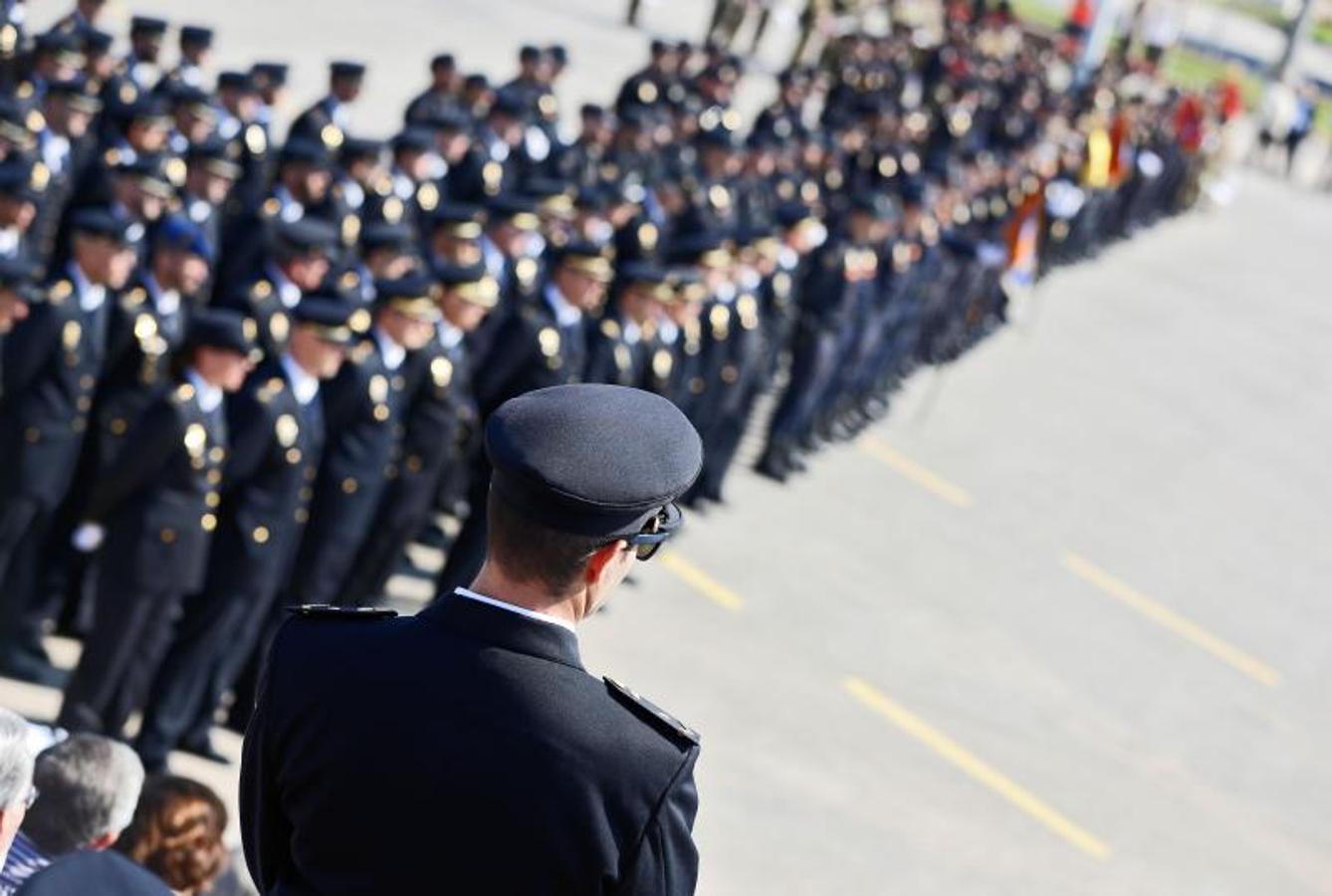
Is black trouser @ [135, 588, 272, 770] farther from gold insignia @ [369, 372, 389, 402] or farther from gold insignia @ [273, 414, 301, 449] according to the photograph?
gold insignia @ [369, 372, 389, 402]

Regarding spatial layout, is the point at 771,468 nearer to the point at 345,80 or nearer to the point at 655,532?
the point at 345,80

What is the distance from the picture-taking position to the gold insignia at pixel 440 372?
8.22 meters

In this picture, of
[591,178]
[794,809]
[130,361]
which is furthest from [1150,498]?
[130,361]

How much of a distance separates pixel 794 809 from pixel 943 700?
6.41 feet

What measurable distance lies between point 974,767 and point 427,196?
459cm

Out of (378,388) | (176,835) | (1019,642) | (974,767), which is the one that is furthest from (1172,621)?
(176,835)

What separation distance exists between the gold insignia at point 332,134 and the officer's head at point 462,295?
4128 millimetres

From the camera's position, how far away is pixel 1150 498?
15242 millimetres

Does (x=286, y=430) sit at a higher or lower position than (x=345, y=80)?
higher

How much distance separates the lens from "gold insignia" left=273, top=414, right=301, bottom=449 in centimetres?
712

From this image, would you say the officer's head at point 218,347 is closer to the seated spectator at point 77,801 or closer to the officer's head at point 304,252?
the officer's head at point 304,252

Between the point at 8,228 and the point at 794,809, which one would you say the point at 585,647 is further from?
the point at 8,228

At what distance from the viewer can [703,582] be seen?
10.9 m

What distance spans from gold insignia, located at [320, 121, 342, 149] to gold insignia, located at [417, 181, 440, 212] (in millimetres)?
623
